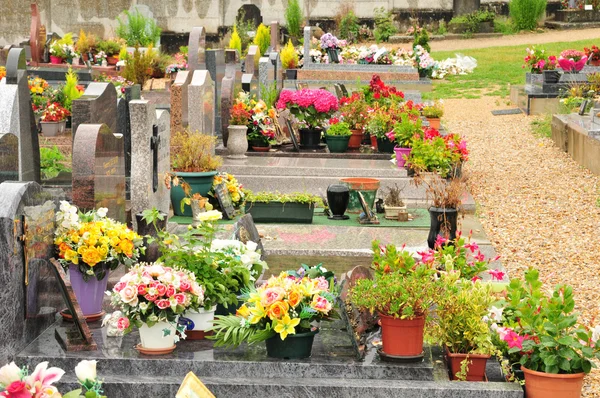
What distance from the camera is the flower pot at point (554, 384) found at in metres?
5.91

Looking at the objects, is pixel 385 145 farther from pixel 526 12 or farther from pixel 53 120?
pixel 526 12

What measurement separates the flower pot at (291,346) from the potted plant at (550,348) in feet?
3.71

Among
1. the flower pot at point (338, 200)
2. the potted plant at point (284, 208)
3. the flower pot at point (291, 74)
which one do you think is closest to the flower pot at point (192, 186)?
the potted plant at point (284, 208)

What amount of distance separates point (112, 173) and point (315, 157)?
7157mm

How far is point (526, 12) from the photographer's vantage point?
35219 millimetres

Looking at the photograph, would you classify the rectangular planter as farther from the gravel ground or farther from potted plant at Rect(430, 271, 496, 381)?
potted plant at Rect(430, 271, 496, 381)

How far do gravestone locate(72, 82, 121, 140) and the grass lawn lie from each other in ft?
47.7

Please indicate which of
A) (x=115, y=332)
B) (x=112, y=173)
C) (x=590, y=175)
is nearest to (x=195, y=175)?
(x=112, y=173)

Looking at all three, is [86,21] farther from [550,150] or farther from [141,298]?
[141,298]

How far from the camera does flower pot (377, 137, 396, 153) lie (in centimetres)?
1548

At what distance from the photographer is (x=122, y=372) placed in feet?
Answer: 20.3

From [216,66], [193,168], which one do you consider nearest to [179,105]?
[193,168]

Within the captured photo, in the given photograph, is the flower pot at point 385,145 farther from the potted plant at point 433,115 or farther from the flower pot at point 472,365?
the flower pot at point 472,365

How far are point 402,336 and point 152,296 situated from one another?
4.75 ft
